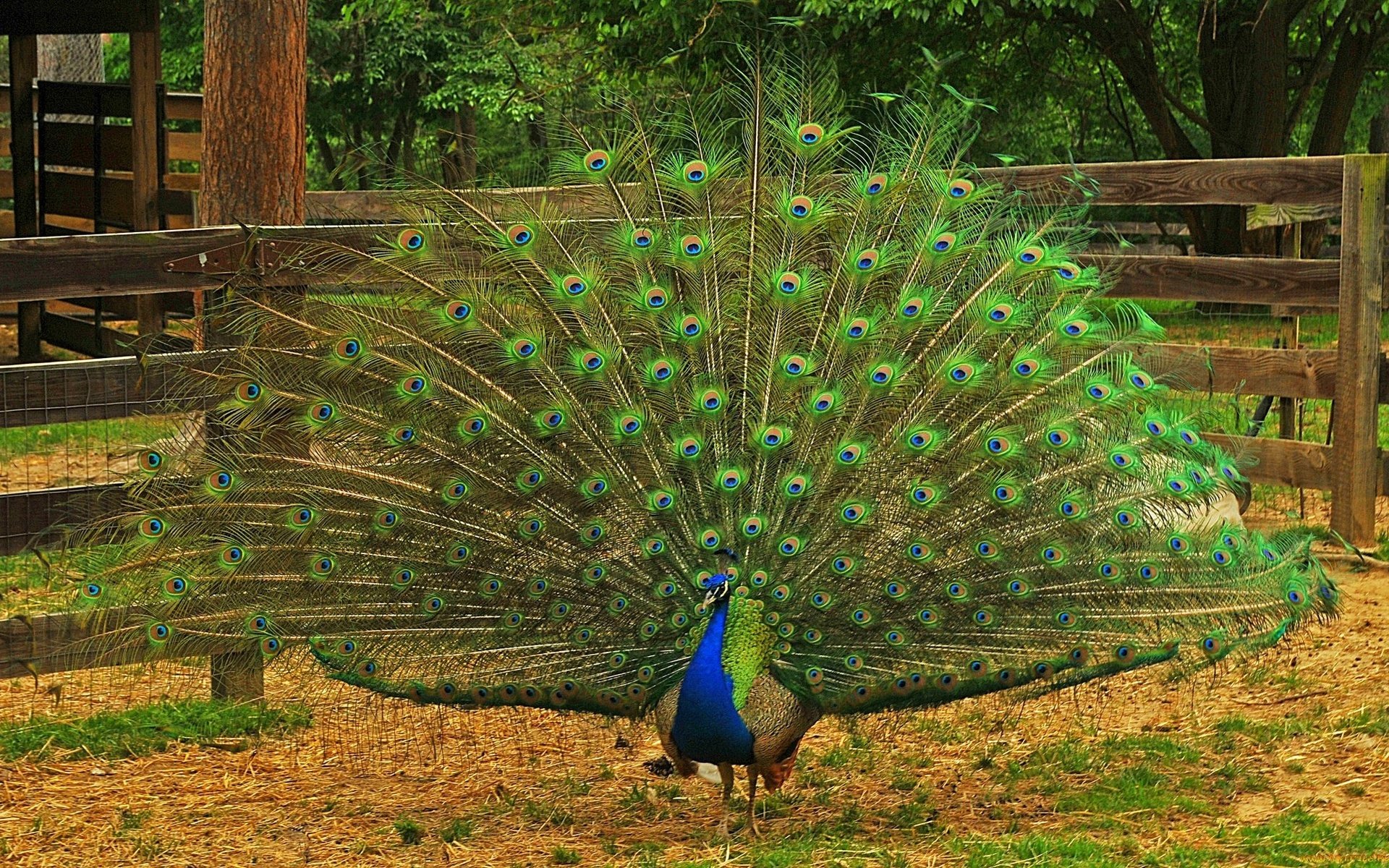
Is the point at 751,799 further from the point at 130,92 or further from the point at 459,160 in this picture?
the point at 130,92

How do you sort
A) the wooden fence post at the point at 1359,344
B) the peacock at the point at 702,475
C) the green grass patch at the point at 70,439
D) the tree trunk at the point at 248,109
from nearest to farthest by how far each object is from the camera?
1. the peacock at the point at 702,475
2. the tree trunk at the point at 248,109
3. the wooden fence post at the point at 1359,344
4. the green grass patch at the point at 70,439

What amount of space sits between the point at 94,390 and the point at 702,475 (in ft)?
8.04

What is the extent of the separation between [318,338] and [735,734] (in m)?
2.12

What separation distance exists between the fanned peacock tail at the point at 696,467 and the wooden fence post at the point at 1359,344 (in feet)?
10.2

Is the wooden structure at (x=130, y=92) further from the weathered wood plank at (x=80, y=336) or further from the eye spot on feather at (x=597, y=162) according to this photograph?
the eye spot on feather at (x=597, y=162)

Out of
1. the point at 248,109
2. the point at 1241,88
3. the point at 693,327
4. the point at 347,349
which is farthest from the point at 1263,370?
the point at 1241,88

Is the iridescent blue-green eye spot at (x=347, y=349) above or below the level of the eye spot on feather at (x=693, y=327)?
below

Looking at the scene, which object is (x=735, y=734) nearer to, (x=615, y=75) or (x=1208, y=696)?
(x=1208, y=696)

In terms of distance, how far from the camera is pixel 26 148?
12688 mm

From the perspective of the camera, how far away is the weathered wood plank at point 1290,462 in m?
8.52

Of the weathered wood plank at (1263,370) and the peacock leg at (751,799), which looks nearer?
the peacock leg at (751,799)

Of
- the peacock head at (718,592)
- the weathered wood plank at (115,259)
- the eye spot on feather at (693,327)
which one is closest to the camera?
the peacock head at (718,592)

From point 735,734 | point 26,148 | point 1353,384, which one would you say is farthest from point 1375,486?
point 26,148

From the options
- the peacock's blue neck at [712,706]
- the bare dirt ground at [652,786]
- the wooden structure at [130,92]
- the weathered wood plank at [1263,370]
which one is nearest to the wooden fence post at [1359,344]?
the weathered wood plank at [1263,370]
